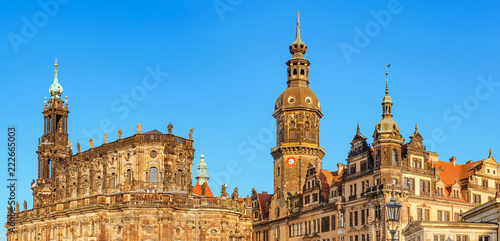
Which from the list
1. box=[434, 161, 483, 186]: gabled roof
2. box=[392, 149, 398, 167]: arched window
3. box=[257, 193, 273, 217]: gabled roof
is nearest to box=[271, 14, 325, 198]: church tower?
box=[257, 193, 273, 217]: gabled roof

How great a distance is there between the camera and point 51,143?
11488 centimetres

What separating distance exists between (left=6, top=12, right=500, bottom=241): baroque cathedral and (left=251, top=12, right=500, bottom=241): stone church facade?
0.45 ft

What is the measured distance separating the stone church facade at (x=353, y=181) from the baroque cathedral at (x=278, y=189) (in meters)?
0.14

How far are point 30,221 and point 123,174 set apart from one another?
2047cm

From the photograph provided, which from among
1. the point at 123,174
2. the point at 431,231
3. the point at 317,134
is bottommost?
the point at 431,231

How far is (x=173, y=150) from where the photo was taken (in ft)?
320

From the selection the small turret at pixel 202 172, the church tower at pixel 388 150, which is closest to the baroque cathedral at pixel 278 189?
the church tower at pixel 388 150

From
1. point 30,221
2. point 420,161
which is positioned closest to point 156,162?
point 30,221

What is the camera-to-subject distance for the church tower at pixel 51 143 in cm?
11394

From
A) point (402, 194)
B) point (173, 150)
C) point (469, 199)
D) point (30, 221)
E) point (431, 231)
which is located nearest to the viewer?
point (431, 231)

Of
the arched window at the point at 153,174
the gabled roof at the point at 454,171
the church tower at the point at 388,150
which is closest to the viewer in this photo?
the church tower at the point at 388,150

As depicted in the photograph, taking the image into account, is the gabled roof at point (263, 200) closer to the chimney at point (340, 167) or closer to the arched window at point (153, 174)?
the chimney at point (340, 167)

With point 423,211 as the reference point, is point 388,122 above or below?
above

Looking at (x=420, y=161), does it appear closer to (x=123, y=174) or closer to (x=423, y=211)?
(x=423, y=211)
